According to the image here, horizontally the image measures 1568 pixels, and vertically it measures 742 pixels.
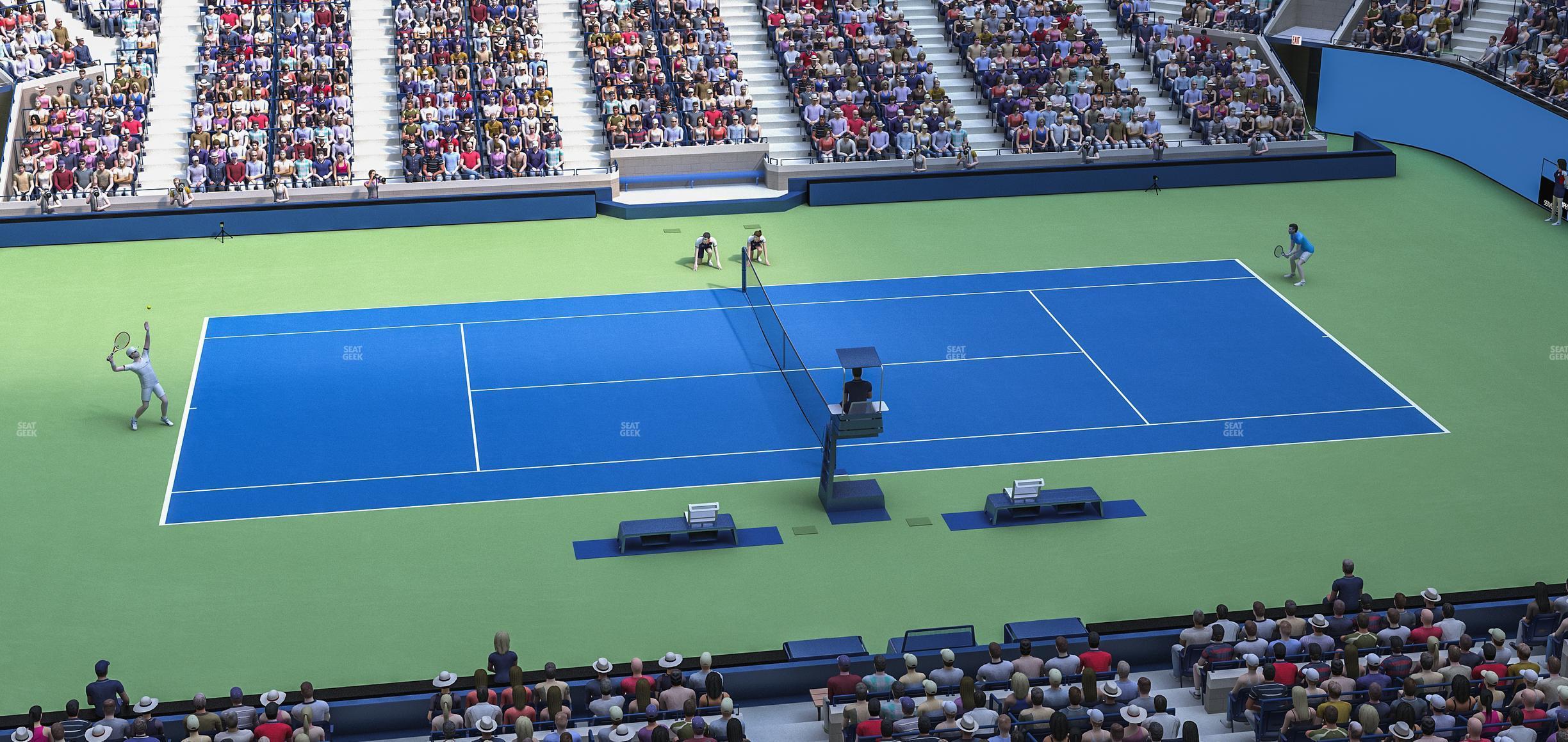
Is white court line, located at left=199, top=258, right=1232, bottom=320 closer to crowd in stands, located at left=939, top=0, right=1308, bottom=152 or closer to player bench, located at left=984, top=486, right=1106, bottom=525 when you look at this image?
crowd in stands, located at left=939, top=0, right=1308, bottom=152

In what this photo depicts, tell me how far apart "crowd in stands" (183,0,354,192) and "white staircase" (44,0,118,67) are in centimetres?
220

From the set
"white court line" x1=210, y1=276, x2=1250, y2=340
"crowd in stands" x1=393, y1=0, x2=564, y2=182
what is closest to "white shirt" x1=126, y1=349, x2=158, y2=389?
"white court line" x1=210, y1=276, x2=1250, y2=340

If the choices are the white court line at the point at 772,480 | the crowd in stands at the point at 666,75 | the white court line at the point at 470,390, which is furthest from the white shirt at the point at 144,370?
the crowd in stands at the point at 666,75

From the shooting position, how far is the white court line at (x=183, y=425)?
2611 centimetres

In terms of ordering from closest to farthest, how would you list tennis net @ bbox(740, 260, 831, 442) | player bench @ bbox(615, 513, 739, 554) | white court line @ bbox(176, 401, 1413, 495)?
player bench @ bbox(615, 513, 739, 554)
white court line @ bbox(176, 401, 1413, 495)
tennis net @ bbox(740, 260, 831, 442)

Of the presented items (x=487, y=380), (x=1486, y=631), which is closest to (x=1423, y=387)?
(x=1486, y=631)

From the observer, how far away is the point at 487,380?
102 ft

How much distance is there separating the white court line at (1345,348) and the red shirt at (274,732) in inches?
740

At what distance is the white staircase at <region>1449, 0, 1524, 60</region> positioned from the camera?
46.7 m

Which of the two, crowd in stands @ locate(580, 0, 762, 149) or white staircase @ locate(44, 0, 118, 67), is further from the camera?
white staircase @ locate(44, 0, 118, 67)

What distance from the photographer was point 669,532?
80.8ft

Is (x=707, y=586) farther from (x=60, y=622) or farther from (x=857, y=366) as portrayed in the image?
(x=60, y=622)

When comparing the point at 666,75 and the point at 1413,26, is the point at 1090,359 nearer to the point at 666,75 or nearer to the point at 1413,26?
the point at 666,75

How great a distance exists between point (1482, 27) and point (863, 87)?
16.1 metres
